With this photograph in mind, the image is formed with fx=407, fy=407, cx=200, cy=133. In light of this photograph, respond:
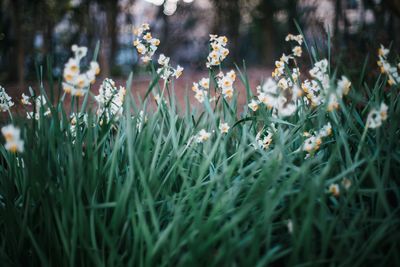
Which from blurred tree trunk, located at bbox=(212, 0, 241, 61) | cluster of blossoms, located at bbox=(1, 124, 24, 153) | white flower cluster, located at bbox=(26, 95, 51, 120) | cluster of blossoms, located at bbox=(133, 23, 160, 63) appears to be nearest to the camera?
cluster of blossoms, located at bbox=(1, 124, 24, 153)

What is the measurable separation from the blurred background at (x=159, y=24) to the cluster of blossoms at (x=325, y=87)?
4.36 metres

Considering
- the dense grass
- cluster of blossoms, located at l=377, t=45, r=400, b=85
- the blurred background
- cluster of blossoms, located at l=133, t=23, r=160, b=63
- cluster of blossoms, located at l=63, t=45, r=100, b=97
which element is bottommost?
the dense grass

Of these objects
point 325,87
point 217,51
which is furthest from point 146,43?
point 325,87

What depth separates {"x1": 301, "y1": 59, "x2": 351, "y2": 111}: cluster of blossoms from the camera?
50.8 inches

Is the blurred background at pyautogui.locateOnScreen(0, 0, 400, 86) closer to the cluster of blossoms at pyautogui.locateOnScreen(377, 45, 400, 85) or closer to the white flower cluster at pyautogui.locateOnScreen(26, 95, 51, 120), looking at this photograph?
the white flower cluster at pyautogui.locateOnScreen(26, 95, 51, 120)

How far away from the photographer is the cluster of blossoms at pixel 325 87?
4.23 feet

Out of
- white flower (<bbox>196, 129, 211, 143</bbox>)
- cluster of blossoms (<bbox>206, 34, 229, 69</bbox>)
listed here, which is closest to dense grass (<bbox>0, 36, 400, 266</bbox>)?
white flower (<bbox>196, 129, 211, 143</bbox>)

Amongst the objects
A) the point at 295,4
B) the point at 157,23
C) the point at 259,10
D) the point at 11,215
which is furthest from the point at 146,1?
the point at 11,215

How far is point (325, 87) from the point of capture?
1482 millimetres

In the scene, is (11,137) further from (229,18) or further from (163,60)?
(229,18)

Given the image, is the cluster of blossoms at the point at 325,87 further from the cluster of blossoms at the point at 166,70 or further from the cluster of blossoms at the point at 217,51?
the cluster of blossoms at the point at 166,70

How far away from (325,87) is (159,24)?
8.53 meters

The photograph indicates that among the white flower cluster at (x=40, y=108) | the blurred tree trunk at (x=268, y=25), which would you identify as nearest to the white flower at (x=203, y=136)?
the white flower cluster at (x=40, y=108)

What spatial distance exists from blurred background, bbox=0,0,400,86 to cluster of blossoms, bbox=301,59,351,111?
4363 mm
